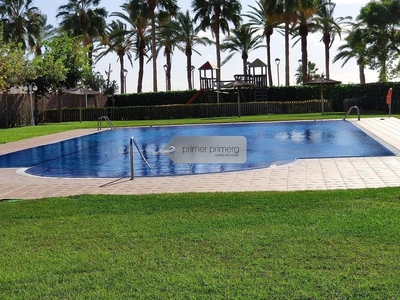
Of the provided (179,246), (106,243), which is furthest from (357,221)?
(106,243)

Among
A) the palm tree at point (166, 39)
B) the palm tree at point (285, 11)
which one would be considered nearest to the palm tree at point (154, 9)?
the palm tree at point (166, 39)

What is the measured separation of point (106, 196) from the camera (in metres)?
7.58

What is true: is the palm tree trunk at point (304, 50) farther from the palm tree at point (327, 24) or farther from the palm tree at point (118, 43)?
the palm tree at point (118, 43)

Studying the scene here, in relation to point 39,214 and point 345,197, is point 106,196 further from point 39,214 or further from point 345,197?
point 345,197

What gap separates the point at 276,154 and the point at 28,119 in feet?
69.9

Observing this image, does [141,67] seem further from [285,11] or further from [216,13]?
[285,11]

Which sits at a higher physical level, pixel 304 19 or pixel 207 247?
pixel 304 19

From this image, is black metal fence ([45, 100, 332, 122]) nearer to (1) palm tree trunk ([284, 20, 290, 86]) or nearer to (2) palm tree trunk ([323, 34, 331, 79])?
(1) palm tree trunk ([284, 20, 290, 86])

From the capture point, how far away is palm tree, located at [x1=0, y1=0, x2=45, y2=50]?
4400cm

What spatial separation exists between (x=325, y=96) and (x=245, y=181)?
29.4 metres

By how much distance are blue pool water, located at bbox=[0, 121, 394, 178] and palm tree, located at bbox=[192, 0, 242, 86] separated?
956 inches

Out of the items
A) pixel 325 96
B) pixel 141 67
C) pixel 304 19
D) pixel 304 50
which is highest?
pixel 304 19

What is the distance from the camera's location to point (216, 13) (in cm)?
4691

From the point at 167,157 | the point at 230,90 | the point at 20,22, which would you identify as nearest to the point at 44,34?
the point at 20,22
